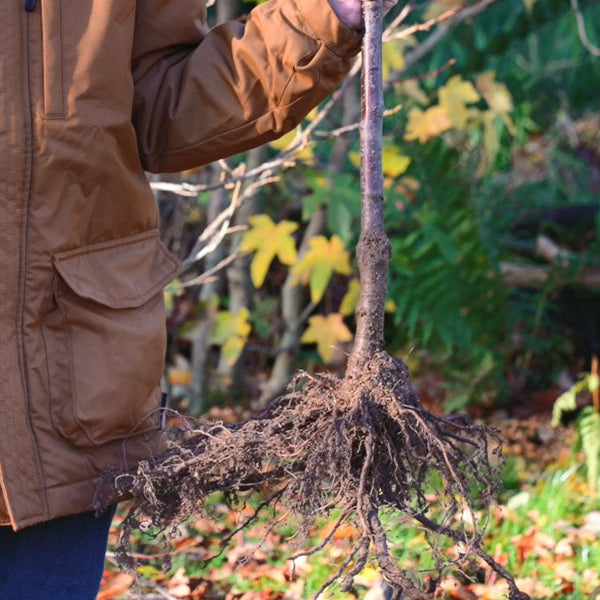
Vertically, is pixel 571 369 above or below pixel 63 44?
below

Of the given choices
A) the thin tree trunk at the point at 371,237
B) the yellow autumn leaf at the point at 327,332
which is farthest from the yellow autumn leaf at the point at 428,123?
the thin tree trunk at the point at 371,237

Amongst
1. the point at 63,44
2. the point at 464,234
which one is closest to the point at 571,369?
the point at 464,234

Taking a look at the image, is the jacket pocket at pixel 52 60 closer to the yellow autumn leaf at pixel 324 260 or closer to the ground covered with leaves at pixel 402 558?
the ground covered with leaves at pixel 402 558

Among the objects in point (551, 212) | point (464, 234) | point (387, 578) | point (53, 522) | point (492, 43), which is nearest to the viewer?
point (387, 578)

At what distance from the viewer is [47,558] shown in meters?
1.86

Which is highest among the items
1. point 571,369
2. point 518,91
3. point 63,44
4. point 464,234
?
point 63,44

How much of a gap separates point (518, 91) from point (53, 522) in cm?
479

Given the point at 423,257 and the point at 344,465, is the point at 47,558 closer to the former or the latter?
the point at 344,465

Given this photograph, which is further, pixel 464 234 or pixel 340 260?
pixel 464 234

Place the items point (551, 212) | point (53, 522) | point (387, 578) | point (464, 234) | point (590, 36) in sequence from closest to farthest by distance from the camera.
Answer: point (387, 578)
point (53, 522)
point (464, 234)
point (551, 212)
point (590, 36)

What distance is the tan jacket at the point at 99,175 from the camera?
5.58 feet

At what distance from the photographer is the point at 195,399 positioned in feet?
15.4

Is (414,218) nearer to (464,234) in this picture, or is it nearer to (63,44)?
(464,234)

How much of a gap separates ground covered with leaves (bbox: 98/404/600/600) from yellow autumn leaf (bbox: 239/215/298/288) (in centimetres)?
98
